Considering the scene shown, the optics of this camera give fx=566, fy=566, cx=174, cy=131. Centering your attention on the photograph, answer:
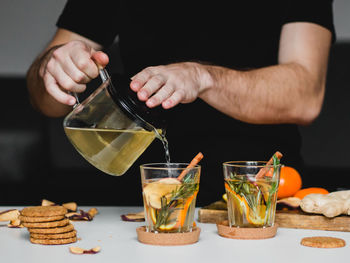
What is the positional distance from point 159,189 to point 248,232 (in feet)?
0.65

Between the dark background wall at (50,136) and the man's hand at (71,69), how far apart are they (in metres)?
1.29

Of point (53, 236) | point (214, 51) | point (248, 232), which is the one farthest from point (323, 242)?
point (214, 51)

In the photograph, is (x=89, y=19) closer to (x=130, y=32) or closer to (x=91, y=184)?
(x=130, y=32)

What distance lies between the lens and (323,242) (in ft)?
3.42

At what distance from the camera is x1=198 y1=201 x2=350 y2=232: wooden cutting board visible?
120 cm

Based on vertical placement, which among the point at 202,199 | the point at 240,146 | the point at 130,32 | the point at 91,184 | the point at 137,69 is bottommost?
the point at 91,184

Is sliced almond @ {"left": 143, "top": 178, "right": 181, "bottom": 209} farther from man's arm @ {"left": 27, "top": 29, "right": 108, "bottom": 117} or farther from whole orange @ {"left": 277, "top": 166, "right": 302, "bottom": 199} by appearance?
whole orange @ {"left": 277, "top": 166, "right": 302, "bottom": 199}

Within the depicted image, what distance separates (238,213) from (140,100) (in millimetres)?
301

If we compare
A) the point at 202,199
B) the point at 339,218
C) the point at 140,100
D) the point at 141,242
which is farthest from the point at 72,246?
the point at 202,199

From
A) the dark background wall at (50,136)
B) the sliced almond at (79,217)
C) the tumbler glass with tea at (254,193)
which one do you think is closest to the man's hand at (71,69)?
the sliced almond at (79,217)

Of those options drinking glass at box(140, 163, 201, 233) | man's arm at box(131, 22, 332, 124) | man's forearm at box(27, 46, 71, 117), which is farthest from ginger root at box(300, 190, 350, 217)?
man's forearm at box(27, 46, 71, 117)

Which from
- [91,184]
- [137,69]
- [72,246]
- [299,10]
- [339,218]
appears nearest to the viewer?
[72,246]

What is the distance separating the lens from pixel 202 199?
1.87 m

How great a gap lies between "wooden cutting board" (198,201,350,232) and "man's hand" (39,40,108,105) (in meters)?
0.40
